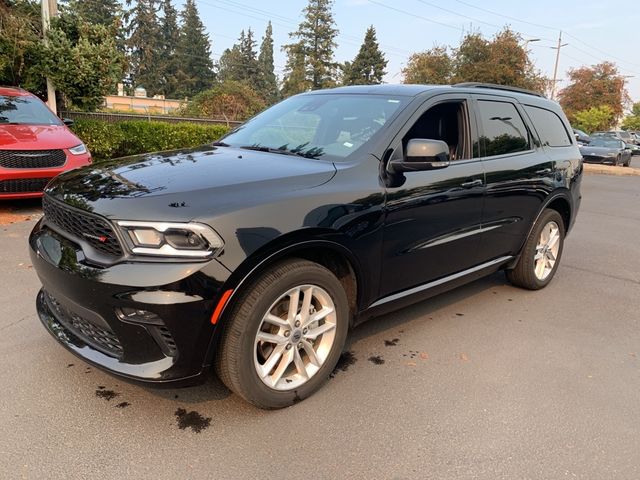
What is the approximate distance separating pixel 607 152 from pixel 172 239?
25497 mm

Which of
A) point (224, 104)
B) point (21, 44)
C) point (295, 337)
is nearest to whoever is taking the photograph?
point (295, 337)

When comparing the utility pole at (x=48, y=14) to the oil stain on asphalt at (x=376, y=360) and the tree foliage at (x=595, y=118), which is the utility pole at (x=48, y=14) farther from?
the tree foliage at (x=595, y=118)

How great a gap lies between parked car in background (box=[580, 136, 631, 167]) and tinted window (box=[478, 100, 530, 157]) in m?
21.4

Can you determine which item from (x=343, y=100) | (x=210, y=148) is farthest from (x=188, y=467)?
(x=343, y=100)

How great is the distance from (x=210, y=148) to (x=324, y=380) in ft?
6.02

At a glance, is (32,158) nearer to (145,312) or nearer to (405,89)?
(405,89)

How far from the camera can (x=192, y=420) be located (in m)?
2.66

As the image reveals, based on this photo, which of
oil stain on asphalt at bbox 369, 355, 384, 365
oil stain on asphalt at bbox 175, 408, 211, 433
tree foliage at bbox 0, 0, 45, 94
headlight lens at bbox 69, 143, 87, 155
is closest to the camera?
oil stain on asphalt at bbox 175, 408, 211, 433

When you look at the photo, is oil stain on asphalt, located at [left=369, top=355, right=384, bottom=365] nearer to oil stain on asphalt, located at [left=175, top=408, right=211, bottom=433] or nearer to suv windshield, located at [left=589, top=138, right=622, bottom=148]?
oil stain on asphalt, located at [left=175, top=408, right=211, bottom=433]

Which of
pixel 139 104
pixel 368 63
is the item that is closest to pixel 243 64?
pixel 368 63

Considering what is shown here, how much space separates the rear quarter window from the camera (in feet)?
15.2

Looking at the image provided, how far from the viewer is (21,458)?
7.58 ft

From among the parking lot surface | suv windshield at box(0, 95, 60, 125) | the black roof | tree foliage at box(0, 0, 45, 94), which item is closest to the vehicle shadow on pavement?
the parking lot surface

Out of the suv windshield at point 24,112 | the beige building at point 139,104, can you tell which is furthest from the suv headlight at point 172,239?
the beige building at point 139,104
